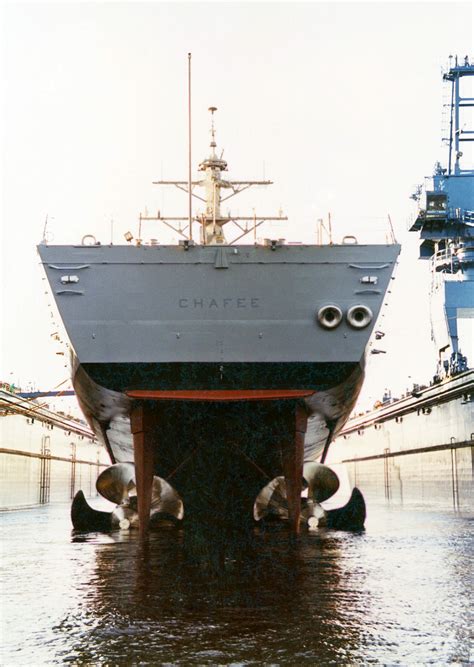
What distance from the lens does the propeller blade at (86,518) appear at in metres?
16.0

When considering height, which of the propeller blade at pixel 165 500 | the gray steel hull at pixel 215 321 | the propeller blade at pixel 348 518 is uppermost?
the gray steel hull at pixel 215 321

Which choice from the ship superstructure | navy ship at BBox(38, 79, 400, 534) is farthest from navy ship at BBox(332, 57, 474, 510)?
navy ship at BBox(38, 79, 400, 534)

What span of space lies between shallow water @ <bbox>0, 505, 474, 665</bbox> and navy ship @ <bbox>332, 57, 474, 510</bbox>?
35.1 feet

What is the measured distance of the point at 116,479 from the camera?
46.0ft

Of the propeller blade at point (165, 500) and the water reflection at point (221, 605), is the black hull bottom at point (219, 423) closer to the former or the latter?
the propeller blade at point (165, 500)

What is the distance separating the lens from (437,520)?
1766cm

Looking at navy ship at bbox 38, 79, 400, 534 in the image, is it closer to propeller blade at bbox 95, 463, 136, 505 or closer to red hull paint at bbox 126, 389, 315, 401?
red hull paint at bbox 126, 389, 315, 401

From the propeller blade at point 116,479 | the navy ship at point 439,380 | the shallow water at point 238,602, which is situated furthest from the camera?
the navy ship at point 439,380

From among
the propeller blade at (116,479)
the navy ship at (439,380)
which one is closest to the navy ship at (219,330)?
the propeller blade at (116,479)

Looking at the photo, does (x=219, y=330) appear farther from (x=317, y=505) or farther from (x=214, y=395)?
(x=317, y=505)

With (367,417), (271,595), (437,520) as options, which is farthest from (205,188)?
(367,417)

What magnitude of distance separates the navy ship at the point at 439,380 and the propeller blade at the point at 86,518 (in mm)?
10248

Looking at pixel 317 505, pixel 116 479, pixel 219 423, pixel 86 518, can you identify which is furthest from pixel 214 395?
pixel 86 518

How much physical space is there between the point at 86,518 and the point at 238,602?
9.92 metres
